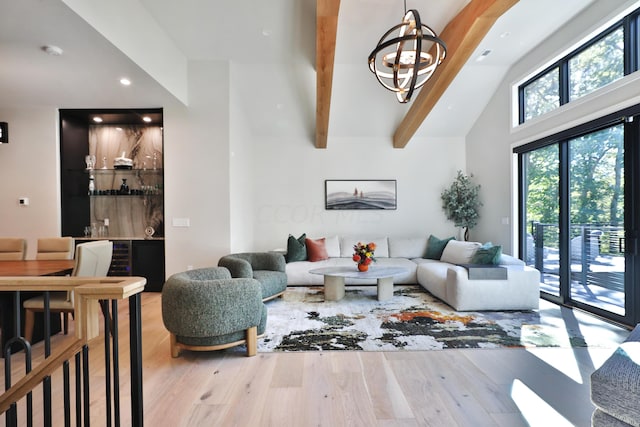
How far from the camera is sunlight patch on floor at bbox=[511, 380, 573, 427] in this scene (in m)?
1.84

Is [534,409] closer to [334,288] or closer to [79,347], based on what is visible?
[79,347]

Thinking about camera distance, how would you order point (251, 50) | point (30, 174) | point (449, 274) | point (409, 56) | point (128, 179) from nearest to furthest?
point (409, 56)
point (449, 274)
point (251, 50)
point (30, 174)
point (128, 179)

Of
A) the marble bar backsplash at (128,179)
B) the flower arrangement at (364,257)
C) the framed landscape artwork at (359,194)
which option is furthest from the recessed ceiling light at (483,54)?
the marble bar backsplash at (128,179)

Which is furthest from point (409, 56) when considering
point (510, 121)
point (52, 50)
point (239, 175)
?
point (52, 50)

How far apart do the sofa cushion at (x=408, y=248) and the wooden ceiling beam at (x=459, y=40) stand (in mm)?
2200

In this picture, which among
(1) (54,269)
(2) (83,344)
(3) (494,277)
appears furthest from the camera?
(3) (494,277)

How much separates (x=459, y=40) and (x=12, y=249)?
574 cm

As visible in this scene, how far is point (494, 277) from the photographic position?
379 cm

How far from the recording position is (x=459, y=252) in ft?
16.4

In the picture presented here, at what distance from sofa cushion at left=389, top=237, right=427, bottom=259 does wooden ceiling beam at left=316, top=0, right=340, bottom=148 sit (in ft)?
8.73

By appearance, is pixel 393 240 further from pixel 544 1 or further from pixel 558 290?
pixel 544 1

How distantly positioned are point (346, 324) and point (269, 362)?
106 centimetres

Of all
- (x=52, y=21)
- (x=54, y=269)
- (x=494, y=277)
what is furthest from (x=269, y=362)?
(x=52, y=21)

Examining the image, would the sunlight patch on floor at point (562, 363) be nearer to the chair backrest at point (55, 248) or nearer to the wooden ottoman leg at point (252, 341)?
the wooden ottoman leg at point (252, 341)
